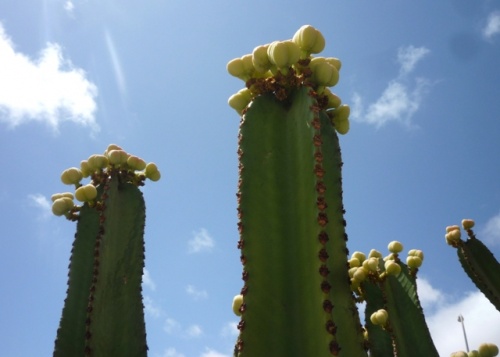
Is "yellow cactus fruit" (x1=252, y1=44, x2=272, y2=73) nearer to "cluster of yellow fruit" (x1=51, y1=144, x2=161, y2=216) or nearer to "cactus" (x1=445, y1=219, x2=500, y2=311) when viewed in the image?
"cluster of yellow fruit" (x1=51, y1=144, x2=161, y2=216)

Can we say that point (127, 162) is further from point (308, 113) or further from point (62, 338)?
point (308, 113)

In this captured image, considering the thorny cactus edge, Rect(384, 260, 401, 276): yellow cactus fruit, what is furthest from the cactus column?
Rect(384, 260, 401, 276): yellow cactus fruit

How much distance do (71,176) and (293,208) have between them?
85.0 inches

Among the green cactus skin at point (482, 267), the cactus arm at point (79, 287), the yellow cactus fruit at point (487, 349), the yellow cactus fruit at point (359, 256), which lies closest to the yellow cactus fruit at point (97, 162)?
the cactus arm at point (79, 287)

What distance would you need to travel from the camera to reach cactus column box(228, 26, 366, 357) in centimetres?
183

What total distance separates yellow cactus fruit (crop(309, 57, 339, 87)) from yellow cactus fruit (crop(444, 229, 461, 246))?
107 inches

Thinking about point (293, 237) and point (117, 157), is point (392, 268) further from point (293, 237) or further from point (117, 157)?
point (117, 157)

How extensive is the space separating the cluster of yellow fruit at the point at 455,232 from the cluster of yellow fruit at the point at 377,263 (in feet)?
2.92

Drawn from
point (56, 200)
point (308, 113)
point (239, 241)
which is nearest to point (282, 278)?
point (239, 241)

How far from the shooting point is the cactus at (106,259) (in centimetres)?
300

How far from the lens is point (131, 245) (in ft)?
11.1

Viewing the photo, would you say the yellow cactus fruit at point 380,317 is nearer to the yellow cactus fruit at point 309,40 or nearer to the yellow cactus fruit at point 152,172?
the yellow cactus fruit at point 309,40

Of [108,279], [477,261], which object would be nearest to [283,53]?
[108,279]

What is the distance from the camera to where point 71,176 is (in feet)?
12.1
